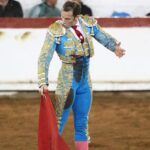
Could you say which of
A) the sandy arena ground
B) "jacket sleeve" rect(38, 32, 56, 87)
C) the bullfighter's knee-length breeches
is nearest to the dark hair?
"jacket sleeve" rect(38, 32, 56, 87)

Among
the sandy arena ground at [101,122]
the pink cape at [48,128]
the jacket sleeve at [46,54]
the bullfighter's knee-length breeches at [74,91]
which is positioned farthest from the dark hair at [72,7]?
the sandy arena ground at [101,122]

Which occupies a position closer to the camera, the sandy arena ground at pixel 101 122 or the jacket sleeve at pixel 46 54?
the jacket sleeve at pixel 46 54

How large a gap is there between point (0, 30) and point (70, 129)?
8.37ft

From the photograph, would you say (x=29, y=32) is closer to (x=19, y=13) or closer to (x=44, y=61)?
(x=19, y=13)

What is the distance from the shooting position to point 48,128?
5.76m

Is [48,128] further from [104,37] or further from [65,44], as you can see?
[104,37]

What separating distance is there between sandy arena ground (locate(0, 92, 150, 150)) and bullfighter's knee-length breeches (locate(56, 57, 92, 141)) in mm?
999

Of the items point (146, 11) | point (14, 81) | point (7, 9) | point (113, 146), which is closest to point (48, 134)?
point (113, 146)

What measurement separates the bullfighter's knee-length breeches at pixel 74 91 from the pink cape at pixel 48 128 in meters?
0.13

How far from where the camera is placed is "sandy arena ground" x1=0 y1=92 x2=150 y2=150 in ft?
22.9

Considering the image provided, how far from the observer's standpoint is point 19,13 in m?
10.3

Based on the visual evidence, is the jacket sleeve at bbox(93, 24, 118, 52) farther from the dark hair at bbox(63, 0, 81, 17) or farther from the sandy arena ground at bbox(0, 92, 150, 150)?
the sandy arena ground at bbox(0, 92, 150, 150)

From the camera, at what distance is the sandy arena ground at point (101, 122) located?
22.9 ft

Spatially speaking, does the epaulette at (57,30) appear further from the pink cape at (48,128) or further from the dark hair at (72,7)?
the pink cape at (48,128)
